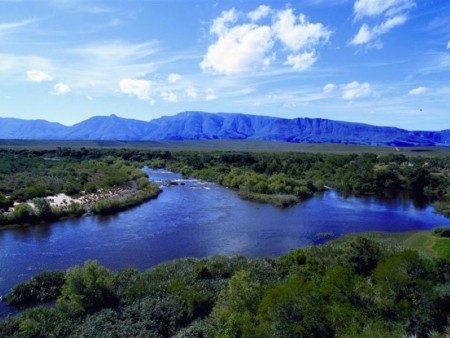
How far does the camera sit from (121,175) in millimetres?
86312

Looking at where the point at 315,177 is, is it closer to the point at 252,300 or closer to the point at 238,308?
the point at 252,300

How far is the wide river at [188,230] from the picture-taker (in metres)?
37.6

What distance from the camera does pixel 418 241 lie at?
43.6 meters

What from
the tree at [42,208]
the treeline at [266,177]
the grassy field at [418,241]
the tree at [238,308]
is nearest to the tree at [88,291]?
the tree at [238,308]

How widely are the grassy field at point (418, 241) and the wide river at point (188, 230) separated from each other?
340 centimetres

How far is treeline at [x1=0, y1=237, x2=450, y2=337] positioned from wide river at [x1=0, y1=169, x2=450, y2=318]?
6.14 m

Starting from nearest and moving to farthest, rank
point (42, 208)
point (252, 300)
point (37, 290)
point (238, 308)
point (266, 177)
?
point (238, 308)
point (252, 300)
point (37, 290)
point (42, 208)
point (266, 177)

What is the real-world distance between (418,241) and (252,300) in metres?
29.7

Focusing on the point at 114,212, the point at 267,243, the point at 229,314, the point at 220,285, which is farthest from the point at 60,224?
the point at 229,314

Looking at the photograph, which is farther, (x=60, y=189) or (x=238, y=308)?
(x=60, y=189)

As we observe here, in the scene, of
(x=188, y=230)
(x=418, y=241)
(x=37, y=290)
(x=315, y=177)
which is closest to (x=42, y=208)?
(x=188, y=230)

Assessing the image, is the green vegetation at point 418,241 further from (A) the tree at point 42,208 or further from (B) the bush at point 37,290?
(A) the tree at point 42,208

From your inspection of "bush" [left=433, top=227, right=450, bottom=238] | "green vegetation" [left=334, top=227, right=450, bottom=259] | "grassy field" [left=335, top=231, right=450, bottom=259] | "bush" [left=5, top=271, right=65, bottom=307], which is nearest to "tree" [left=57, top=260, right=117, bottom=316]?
"bush" [left=5, top=271, right=65, bottom=307]

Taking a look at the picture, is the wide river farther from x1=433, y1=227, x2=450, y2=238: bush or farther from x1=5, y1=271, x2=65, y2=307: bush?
x1=433, y1=227, x2=450, y2=238: bush
